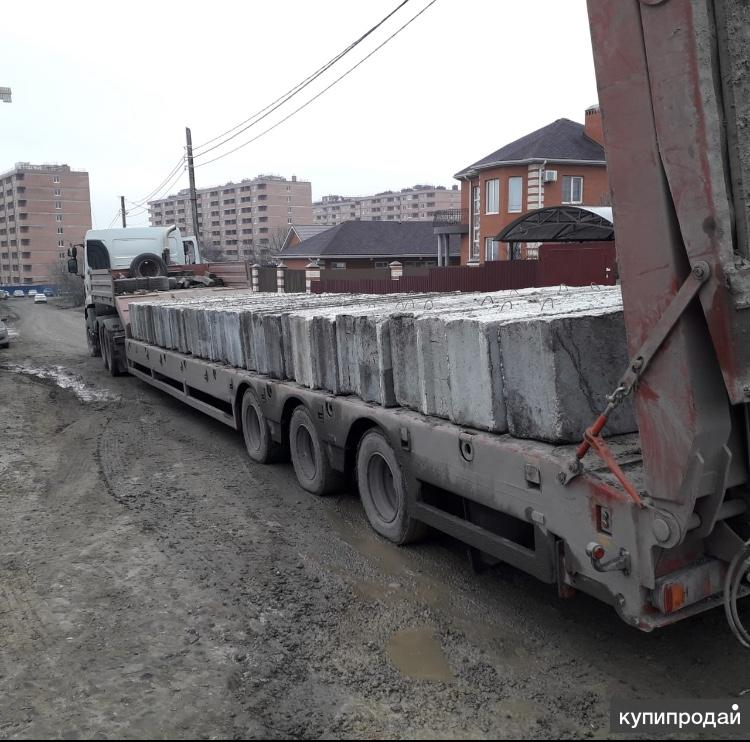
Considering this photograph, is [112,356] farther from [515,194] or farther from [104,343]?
[515,194]

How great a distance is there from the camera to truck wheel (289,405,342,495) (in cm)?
659

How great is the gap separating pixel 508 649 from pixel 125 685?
214 centimetres

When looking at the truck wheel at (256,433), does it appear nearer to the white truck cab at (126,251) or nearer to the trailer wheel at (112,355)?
the trailer wheel at (112,355)

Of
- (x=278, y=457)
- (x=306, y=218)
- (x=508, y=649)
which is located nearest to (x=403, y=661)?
(x=508, y=649)

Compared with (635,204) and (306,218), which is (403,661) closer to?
(635,204)

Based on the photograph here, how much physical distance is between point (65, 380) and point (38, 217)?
356 feet

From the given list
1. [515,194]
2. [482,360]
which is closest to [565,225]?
[515,194]

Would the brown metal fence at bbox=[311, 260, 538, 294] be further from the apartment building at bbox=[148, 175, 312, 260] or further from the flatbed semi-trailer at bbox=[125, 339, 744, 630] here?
the apartment building at bbox=[148, 175, 312, 260]

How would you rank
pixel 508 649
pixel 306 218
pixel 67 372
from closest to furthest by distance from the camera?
pixel 508 649 < pixel 67 372 < pixel 306 218

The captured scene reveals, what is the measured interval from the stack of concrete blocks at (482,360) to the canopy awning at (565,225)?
14979 mm

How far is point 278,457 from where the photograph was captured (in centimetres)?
796

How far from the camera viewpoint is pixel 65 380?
50.1 feet

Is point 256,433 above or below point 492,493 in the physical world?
above

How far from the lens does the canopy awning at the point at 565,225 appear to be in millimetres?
20750
